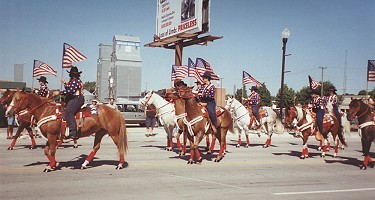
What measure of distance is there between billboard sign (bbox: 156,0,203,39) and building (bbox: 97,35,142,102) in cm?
10909

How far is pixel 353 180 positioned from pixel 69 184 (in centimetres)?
746

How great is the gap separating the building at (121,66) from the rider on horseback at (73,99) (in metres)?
130

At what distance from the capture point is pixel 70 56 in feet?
42.2

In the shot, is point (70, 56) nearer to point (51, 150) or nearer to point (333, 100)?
point (51, 150)

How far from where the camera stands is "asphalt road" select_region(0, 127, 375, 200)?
24.5 feet

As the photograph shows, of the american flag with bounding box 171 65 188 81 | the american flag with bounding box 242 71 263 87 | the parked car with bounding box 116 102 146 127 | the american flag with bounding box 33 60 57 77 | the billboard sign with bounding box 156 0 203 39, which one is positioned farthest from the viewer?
the parked car with bounding box 116 102 146 127

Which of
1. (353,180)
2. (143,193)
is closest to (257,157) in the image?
(353,180)

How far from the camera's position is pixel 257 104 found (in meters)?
17.5

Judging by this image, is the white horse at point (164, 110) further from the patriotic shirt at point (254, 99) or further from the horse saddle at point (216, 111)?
the patriotic shirt at point (254, 99)

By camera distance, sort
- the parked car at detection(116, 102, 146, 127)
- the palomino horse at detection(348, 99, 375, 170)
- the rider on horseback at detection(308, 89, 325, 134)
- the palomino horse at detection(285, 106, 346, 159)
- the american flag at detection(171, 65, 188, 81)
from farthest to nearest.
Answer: the parked car at detection(116, 102, 146, 127), the american flag at detection(171, 65, 188, 81), the palomino horse at detection(285, 106, 346, 159), the rider on horseback at detection(308, 89, 325, 134), the palomino horse at detection(348, 99, 375, 170)

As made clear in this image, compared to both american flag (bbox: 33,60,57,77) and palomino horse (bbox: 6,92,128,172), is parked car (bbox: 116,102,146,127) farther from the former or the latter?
palomino horse (bbox: 6,92,128,172)

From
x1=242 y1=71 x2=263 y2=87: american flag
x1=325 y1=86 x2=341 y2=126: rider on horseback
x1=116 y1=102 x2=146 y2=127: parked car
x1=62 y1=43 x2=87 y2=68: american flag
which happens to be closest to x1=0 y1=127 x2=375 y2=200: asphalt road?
x1=325 y1=86 x2=341 y2=126: rider on horseback

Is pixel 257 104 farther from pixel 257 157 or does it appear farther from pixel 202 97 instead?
pixel 202 97

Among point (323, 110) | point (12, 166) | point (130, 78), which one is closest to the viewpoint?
point (12, 166)
